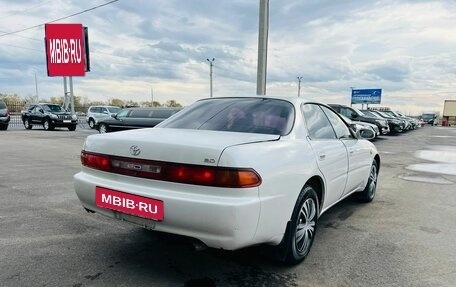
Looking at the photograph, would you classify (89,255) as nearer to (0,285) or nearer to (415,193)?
(0,285)

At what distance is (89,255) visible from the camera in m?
3.35

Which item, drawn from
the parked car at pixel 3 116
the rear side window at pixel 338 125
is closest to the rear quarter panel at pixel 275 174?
the rear side window at pixel 338 125

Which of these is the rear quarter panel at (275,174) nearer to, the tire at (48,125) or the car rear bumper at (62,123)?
the car rear bumper at (62,123)

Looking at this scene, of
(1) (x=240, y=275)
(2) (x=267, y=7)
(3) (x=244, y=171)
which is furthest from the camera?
(2) (x=267, y=7)

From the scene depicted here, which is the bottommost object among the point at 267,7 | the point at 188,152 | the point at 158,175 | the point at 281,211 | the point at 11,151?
the point at 11,151

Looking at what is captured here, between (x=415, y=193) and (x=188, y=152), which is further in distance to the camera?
(x=415, y=193)

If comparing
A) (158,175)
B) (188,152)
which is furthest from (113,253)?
(188,152)

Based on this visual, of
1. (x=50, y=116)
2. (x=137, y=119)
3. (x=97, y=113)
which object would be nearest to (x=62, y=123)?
(x=50, y=116)

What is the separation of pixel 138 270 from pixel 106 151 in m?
1.02

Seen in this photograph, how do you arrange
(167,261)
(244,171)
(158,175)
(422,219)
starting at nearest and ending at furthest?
(244,171), (158,175), (167,261), (422,219)

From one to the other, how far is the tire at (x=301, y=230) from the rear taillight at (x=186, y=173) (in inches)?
27.0

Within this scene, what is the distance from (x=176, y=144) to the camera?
272 cm

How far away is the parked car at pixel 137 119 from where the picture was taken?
16.9 m

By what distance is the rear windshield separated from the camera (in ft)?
11.2
